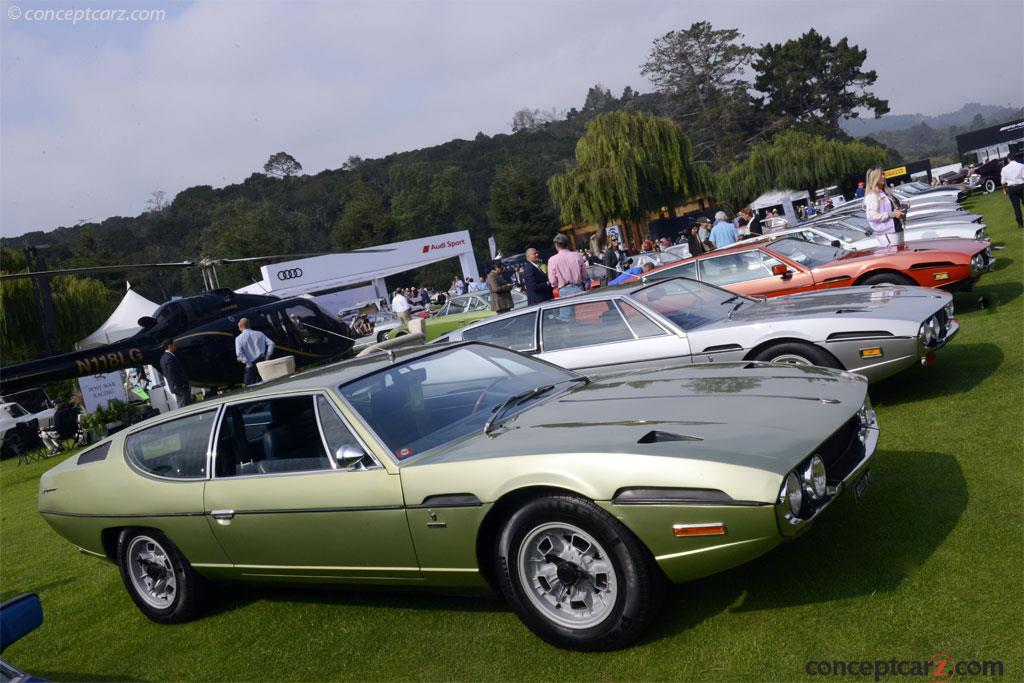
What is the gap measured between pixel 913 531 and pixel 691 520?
1541mm

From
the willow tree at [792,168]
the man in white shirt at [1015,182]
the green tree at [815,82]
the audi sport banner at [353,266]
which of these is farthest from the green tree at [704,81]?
the man in white shirt at [1015,182]

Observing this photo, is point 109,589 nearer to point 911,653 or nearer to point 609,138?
point 911,653

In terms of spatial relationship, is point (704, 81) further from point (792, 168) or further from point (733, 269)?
point (733, 269)

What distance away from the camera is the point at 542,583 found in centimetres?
361

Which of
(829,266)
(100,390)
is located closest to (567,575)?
(829,266)

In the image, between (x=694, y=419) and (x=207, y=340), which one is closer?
(x=694, y=419)

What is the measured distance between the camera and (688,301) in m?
7.51

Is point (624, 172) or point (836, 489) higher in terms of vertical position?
point (624, 172)

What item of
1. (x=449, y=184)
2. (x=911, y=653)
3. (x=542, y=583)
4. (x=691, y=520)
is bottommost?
(x=911, y=653)

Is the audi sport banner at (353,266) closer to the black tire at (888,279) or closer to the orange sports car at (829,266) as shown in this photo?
the orange sports car at (829,266)

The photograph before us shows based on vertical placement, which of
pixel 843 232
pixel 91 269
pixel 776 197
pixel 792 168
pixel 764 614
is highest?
pixel 792 168

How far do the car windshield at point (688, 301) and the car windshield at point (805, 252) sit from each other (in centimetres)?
318

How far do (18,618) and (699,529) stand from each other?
236cm

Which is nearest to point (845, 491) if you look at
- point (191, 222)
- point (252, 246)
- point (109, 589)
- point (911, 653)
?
point (911, 653)
